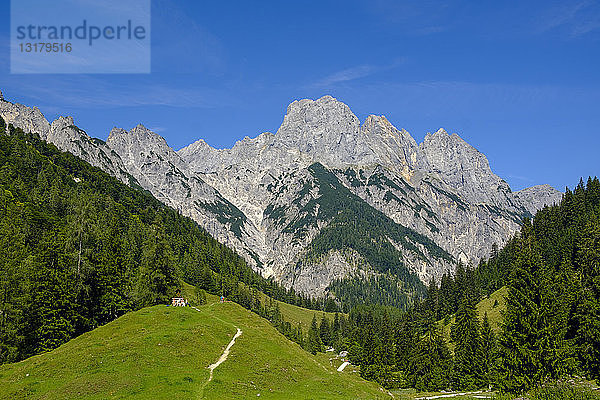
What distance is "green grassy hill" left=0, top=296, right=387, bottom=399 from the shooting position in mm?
41594

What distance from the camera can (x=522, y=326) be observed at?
159ft

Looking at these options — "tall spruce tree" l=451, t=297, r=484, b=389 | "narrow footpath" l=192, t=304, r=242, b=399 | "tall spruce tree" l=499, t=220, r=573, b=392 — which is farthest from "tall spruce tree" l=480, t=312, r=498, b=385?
"narrow footpath" l=192, t=304, r=242, b=399

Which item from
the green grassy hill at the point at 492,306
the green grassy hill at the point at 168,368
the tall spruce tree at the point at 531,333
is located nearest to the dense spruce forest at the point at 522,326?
the tall spruce tree at the point at 531,333

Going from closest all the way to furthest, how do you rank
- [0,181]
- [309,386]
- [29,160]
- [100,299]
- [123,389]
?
1. [123,389]
2. [309,386]
3. [100,299]
4. [0,181]
5. [29,160]

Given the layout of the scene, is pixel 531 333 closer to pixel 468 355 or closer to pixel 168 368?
Result: pixel 168 368

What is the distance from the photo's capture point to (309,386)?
169 feet

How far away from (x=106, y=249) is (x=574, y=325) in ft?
289

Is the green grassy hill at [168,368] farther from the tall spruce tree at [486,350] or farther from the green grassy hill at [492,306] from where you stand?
the green grassy hill at [492,306]

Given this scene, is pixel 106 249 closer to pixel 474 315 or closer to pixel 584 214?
pixel 474 315

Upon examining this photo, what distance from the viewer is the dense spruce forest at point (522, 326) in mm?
47562

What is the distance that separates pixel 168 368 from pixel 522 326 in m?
42.0

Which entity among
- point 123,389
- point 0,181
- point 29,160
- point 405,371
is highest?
point 29,160

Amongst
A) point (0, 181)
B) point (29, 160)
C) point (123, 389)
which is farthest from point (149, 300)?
point (29, 160)

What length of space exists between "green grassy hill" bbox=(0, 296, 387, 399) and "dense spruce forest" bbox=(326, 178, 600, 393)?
20643 millimetres
